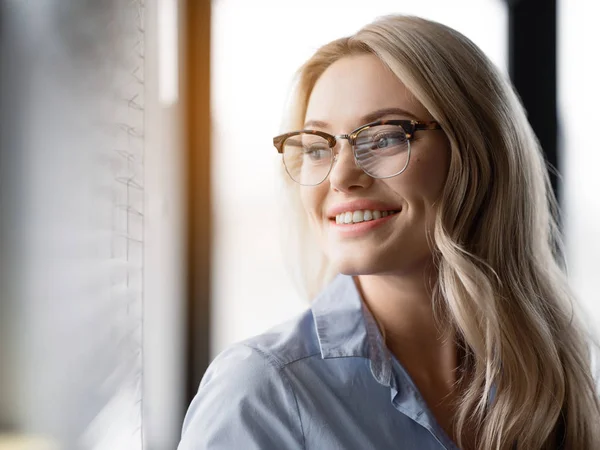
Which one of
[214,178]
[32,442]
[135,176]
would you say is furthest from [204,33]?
[32,442]

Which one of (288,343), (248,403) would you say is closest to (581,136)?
(288,343)

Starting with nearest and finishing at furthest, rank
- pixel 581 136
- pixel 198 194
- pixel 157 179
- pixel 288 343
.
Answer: pixel 288 343 < pixel 157 179 < pixel 198 194 < pixel 581 136

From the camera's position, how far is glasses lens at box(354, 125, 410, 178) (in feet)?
4.29

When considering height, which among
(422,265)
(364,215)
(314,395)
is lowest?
(314,395)

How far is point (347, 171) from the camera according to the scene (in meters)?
1.32

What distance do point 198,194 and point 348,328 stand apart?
0.77m

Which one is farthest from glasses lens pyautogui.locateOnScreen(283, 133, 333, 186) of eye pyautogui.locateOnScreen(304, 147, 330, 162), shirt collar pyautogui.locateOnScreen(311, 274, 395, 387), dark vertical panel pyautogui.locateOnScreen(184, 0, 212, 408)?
dark vertical panel pyautogui.locateOnScreen(184, 0, 212, 408)

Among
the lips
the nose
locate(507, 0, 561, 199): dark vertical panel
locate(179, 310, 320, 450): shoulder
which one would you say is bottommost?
locate(179, 310, 320, 450): shoulder

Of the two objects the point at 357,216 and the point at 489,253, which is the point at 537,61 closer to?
the point at 489,253

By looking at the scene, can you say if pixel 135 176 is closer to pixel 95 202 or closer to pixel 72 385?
pixel 95 202

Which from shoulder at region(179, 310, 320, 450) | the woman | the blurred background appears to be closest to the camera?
the blurred background

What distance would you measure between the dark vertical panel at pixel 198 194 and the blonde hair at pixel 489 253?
1.72 ft

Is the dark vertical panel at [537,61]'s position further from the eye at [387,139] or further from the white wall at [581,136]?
the eye at [387,139]

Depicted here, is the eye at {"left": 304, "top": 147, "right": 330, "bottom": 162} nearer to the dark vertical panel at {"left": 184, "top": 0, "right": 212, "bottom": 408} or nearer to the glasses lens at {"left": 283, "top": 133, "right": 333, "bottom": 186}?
the glasses lens at {"left": 283, "top": 133, "right": 333, "bottom": 186}
